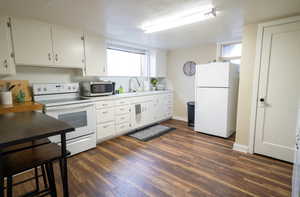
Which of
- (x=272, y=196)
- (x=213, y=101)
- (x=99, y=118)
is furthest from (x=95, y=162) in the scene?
(x=213, y=101)

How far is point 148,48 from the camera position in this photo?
4.53m

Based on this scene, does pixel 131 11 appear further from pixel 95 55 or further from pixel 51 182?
pixel 51 182

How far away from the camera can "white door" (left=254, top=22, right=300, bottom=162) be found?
2.29 meters

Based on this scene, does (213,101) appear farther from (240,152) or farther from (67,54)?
(67,54)

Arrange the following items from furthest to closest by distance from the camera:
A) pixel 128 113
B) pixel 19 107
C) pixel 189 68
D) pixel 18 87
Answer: pixel 189 68
pixel 128 113
pixel 18 87
pixel 19 107

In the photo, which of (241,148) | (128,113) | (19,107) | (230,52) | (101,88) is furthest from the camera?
(230,52)

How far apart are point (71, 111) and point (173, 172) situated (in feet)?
6.00

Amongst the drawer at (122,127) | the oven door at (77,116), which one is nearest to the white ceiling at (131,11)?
the oven door at (77,116)

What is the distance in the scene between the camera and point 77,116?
2.68m

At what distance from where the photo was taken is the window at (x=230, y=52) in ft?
12.3

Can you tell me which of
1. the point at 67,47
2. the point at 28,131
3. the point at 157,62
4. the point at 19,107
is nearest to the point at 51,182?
the point at 28,131

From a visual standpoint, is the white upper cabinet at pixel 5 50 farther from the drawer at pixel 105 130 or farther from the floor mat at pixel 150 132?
the floor mat at pixel 150 132

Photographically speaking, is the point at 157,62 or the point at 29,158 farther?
the point at 157,62

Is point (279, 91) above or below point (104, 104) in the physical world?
above
